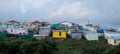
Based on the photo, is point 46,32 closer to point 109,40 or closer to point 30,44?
point 109,40

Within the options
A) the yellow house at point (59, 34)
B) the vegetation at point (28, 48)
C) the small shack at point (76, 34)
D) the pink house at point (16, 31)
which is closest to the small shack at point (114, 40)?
the small shack at point (76, 34)

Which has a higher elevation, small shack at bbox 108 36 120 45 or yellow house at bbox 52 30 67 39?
yellow house at bbox 52 30 67 39

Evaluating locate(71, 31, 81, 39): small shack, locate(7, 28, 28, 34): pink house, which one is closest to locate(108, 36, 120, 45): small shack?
locate(71, 31, 81, 39): small shack

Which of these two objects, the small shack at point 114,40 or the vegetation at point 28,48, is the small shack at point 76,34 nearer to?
the small shack at point 114,40

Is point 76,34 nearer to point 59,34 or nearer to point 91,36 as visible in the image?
point 91,36

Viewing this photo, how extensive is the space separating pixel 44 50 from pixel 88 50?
656 centimetres

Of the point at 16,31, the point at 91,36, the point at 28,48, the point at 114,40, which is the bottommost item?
the point at 114,40

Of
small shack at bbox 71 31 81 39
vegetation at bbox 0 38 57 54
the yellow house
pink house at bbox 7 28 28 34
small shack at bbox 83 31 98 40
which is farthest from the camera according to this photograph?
pink house at bbox 7 28 28 34

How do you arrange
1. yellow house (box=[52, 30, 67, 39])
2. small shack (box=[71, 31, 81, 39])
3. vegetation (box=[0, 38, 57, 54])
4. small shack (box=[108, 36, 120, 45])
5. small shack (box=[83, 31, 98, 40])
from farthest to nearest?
small shack (box=[71, 31, 81, 39])
yellow house (box=[52, 30, 67, 39])
small shack (box=[83, 31, 98, 40])
small shack (box=[108, 36, 120, 45])
vegetation (box=[0, 38, 57, 54])

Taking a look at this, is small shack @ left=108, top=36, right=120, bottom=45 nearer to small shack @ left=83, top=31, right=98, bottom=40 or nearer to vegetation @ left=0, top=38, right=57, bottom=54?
small shack @ left=83, top=31, right=98, bottom=40

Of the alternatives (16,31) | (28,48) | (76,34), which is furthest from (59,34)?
(28,48)

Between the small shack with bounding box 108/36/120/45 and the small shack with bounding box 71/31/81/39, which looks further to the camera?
the small shack with bounding box 71/31/81/39

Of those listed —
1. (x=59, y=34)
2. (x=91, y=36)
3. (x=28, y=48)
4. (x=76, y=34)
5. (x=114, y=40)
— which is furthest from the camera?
(x=76, y=34)

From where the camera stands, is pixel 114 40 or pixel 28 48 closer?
pixel 28 48
